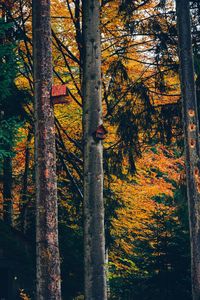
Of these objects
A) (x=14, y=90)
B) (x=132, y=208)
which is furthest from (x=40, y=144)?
(x=132, y=208)

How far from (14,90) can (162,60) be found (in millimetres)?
4500

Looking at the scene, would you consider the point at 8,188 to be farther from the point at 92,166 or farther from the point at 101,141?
the point at 92,166

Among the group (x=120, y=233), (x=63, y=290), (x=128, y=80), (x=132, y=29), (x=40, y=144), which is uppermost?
(x=132, y=29)

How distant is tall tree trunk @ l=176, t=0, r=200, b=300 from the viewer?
11.6 meters

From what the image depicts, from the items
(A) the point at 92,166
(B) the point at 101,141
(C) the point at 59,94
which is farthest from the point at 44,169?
(B) the point at 101,141

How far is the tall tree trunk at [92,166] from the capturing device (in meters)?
10.2

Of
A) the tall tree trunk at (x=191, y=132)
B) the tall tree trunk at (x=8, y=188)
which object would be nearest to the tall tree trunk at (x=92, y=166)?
the tall tree trunk at (x=191, y=132)

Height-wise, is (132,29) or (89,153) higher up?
(132,29)

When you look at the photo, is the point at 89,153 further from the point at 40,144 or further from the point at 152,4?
the point at 152,4

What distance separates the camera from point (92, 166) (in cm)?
1045

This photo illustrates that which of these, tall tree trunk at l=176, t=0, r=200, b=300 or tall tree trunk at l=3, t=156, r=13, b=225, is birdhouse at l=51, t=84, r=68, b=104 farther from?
tall tree trunk at l=3, t=156, r=13, b=225

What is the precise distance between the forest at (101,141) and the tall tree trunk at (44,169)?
0.06 feet

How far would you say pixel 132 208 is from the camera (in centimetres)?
1916

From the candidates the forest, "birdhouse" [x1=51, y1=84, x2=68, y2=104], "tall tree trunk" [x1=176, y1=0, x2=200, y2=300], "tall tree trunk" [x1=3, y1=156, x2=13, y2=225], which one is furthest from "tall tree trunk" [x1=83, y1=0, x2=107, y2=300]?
"tall tree trunk" [x1=3, y1=156, x2=13, y2=225]
